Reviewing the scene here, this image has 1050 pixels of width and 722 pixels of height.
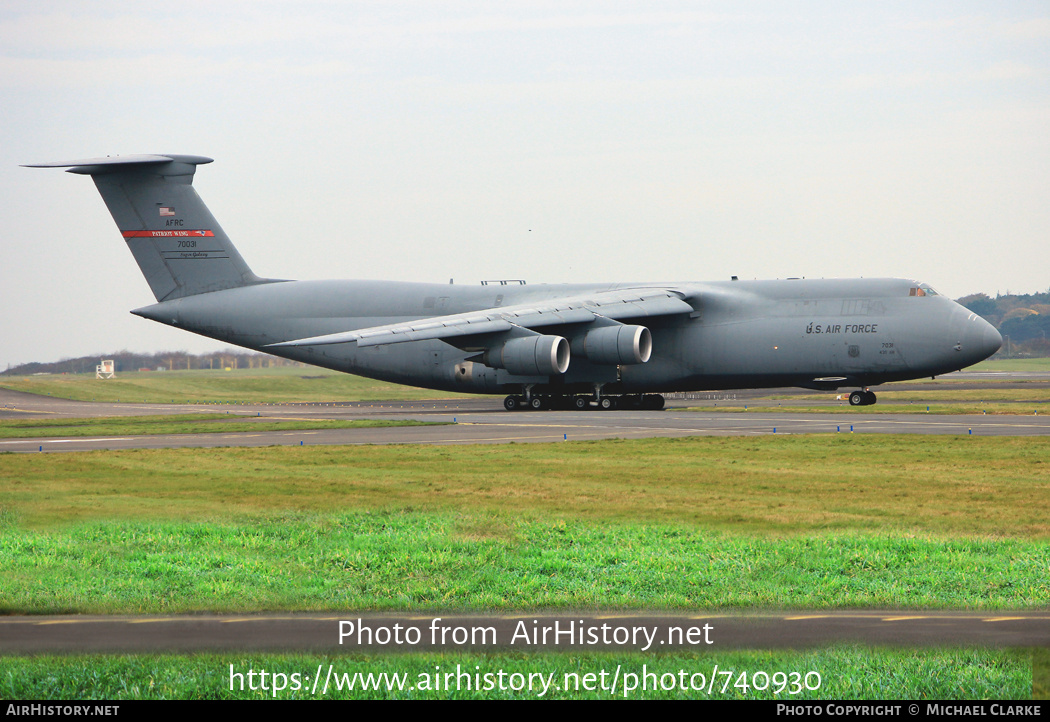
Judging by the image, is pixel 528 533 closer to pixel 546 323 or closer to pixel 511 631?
pixel 511 631

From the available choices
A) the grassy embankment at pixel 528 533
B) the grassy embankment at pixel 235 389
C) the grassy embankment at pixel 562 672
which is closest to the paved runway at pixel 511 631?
the grassy embankment at pixel 562 672

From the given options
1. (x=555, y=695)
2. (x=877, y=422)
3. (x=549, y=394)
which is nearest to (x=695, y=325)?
(x=549, y=394)

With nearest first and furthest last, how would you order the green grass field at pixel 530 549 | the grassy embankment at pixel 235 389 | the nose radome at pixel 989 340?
1. the green grass field at pixel 530 549
2. the nose radome at pixel 989 340
3. the grassy embankment at pixel 235 389

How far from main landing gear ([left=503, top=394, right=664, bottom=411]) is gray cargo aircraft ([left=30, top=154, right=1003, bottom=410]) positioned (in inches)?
3.0

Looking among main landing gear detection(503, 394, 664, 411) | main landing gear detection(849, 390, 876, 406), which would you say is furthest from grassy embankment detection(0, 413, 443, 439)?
main landing gear detection(849, 390, 876, 406)

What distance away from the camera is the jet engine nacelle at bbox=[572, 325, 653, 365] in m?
41.8

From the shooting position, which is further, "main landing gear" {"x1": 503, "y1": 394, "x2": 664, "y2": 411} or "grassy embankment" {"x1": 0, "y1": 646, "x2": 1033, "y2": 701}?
"main landing gear" {"x1": 503, "y1": 394, "x2": 664, "y2": 411}

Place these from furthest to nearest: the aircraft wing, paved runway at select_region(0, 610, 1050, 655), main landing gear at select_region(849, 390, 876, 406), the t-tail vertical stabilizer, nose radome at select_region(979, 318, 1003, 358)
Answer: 1. the t-tail vertical stabilizer
2. main landing gear at select_region(849, 390, 876, 406)
3. the aircraft wing
4. nose radome at select_region(979, 318, 1003, 358)
5. paved runway at select_region(0, 610, 1050, 655)

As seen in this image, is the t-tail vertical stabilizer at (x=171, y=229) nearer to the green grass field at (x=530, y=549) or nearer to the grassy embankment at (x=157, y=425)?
the grassy embankment at (x=157, y=425)

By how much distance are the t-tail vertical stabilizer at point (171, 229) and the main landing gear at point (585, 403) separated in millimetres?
14376

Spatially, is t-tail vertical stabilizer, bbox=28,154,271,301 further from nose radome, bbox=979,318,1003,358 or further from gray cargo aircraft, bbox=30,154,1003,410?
nose radome, bbox=979,318,1003,358

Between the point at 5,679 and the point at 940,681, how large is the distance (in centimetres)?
690

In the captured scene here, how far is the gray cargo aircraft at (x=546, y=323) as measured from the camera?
40.5 meters

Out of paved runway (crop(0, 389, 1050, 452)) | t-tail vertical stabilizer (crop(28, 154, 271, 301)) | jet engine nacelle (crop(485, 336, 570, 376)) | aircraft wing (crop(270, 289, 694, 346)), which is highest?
t-tail vertical stabilizer (crop(28, 154, 271, 301))
